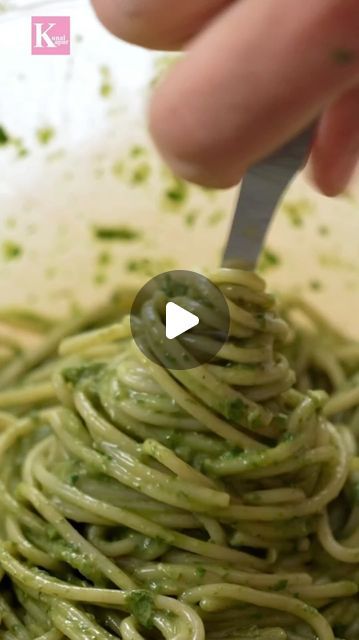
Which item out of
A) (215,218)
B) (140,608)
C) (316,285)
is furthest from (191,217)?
(140,608)

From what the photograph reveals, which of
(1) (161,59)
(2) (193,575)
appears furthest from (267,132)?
(1) (161,59)

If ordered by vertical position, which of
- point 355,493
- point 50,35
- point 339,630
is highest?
point 50,35

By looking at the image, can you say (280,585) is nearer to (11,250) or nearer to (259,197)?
(259,197)

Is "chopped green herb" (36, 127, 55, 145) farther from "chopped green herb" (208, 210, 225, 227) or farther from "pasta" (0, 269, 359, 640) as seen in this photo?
"pasta" (0, 269, 359, 640)

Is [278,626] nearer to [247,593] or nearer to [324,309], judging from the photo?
[247,593]

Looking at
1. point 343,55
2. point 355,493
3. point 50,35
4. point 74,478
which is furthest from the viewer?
point 50,35

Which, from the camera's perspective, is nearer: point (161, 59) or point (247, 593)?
point (247, 593)
